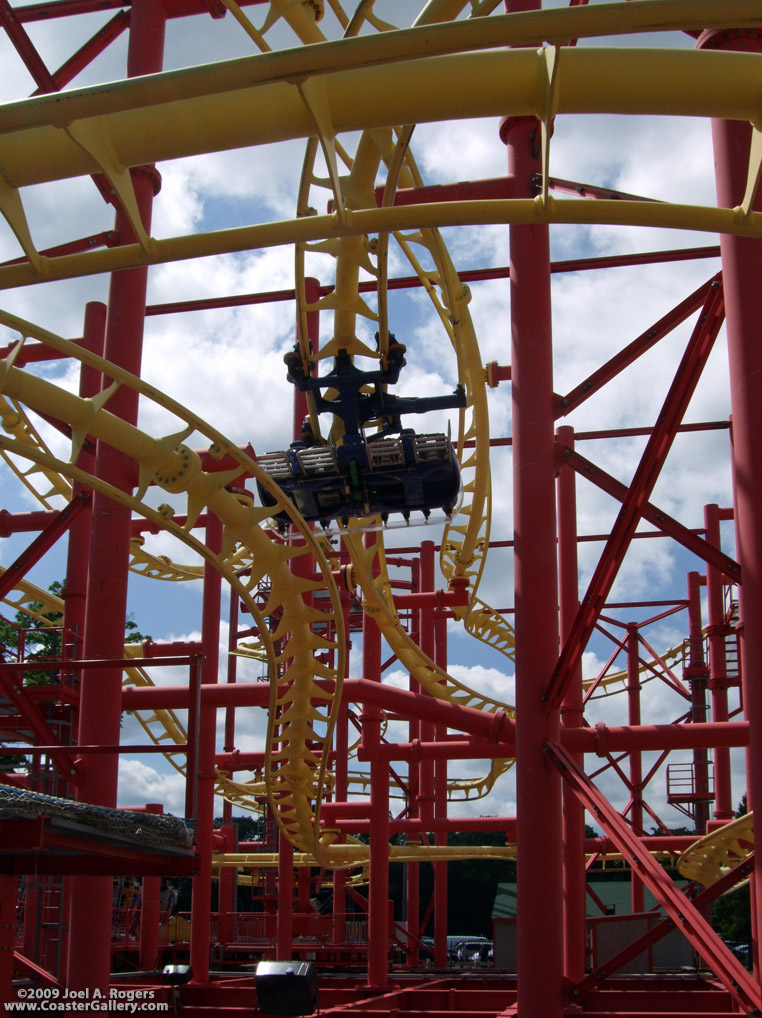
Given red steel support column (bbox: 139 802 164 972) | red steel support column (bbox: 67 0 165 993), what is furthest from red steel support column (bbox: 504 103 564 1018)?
red steel support column (bbox: 139 802 164 972)

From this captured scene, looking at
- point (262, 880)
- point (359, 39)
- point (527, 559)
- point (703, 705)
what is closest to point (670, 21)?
point (359, 39)

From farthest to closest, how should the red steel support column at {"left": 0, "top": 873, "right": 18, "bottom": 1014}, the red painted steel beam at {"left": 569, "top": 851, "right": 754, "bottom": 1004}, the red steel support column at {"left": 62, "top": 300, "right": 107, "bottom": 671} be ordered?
the red steel support column at {"left": 62, "top": 300, "right": 107, "bottom": 671} < the red painted steel beam at {"left": 569, "top": 851, "right": 754, "bottom": 1004} < the red steel support column at {"left": 0, "top": 873, "right": 18, "bottom": 1014}

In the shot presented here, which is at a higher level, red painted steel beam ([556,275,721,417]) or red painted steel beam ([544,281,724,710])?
red painted steel beam ([556,275,721,417])

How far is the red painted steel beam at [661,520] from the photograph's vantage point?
672cm

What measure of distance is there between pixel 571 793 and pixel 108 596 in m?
4.53

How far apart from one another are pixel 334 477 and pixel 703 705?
12.6 metres

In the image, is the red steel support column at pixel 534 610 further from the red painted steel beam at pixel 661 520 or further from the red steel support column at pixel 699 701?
the red steel support column at pixel 699 701

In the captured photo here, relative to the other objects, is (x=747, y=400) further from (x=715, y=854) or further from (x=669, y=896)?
(x=715, y=854)

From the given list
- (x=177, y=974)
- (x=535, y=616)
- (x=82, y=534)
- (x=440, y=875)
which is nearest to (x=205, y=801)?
(x=177, y=974)

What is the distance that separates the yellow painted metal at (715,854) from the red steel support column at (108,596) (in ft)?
27.0

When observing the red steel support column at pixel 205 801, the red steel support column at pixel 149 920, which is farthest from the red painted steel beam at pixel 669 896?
the red steel support column at pixel 149 920

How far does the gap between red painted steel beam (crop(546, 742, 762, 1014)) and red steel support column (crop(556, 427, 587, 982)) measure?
181 centimetres

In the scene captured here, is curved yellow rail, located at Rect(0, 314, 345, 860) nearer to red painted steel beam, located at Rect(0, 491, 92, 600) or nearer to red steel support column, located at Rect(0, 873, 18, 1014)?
red painted steel beam, located at Rect(0, 491, 92, 600)

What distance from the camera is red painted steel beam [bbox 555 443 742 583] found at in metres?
6.72
